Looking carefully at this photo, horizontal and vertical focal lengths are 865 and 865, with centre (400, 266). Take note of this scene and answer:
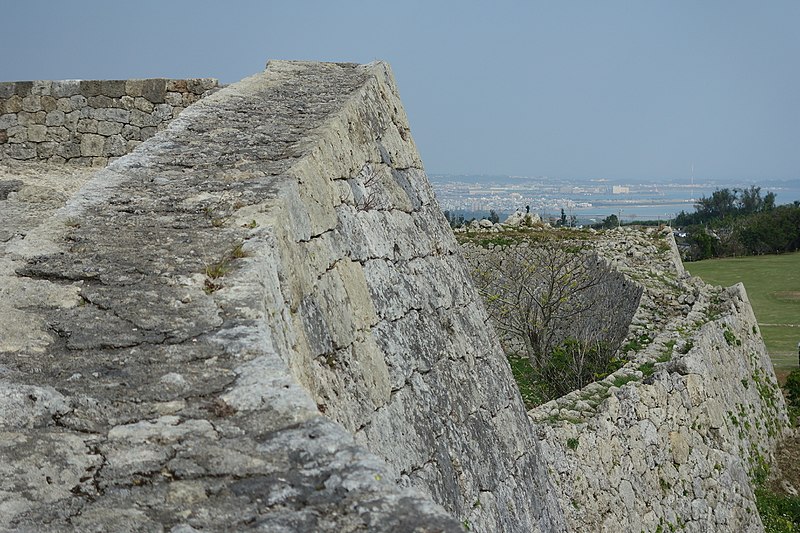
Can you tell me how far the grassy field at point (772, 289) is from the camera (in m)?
25.6

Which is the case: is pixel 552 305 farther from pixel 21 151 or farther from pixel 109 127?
pixel 21 151

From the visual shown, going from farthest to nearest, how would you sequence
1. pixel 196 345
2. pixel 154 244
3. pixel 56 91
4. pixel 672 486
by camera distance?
pixel 672 486, pixel 56 91, pixel 154 244, pixel 196 345

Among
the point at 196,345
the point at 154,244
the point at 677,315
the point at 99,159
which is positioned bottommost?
the point at 677,315

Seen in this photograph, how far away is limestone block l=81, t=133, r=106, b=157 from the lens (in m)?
6.96

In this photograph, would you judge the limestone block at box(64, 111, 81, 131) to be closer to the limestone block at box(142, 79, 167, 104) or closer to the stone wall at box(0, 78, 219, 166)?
the stone wall at box(0, 78, 219, 166)

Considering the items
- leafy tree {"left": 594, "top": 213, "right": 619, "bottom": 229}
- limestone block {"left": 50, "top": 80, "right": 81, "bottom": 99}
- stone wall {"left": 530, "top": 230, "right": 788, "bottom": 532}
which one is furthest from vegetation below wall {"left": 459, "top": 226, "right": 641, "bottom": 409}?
limestone block {"left": 50, "top": 80, "right": 81, "bottom": 99}

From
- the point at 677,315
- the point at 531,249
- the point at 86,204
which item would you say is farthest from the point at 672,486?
the point at 531,249

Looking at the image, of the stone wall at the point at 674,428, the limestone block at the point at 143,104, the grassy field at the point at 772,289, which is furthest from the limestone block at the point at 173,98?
the grassy field at the point at 772,289

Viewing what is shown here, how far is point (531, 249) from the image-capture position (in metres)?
23.0

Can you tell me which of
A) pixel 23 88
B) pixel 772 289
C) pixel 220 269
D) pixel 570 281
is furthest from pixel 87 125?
pixel 772 289

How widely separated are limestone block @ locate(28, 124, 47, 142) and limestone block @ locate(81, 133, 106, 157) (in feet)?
1.06

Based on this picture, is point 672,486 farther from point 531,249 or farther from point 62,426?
point 531,249

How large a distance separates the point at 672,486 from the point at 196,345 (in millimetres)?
9378

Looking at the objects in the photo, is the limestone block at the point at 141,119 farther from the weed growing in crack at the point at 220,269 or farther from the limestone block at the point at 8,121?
the weed growing in crack at the point at 220,269
